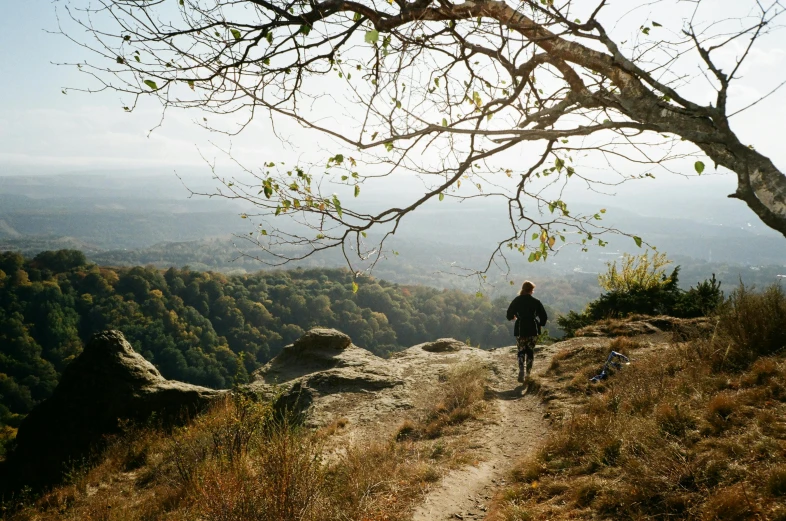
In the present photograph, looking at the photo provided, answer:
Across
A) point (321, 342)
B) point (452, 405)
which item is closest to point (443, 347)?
point (321, 342)

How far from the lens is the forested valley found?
40312mm

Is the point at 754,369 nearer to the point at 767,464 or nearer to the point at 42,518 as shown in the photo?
the point at 767,464

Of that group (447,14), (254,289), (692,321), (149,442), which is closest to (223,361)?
(254,289)

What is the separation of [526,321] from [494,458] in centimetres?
392

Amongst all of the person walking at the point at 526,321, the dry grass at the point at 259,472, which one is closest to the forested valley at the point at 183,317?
the dry grass at the point at 259,472

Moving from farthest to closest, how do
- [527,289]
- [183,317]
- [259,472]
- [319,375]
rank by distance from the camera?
[183,317] < [319,375] < [527,289] < [259,472]

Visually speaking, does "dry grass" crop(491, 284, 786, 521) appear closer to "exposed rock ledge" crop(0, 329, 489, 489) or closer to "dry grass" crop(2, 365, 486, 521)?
"dry grass" crop(2, 365, 486, 521)

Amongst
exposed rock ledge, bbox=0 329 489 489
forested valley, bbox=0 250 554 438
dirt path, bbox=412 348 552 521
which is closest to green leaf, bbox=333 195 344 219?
dirt path, bbox=412 348 552 521

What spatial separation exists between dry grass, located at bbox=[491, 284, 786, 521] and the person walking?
96.0 inches

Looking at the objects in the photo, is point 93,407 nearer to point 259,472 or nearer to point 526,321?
point 259,472

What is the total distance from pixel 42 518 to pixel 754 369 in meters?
9.41

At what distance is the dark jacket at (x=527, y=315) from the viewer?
8.34 meters

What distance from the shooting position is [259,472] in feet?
10.9

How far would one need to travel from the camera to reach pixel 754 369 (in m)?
4.68
